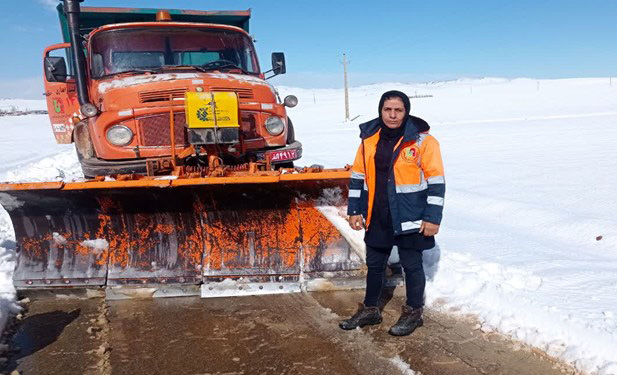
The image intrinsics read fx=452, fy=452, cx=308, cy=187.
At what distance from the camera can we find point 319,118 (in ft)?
121

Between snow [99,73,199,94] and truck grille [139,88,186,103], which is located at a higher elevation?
snow [99,73,199,94]

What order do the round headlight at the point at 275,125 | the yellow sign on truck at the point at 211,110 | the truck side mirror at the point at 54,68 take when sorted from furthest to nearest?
1. the truck side mirror at the point at 54,68
2. the round headlight at the point at 275,125
3. the yellow sign on truck at the point at 211,110

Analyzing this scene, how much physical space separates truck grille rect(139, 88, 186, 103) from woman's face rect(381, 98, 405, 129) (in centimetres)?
234

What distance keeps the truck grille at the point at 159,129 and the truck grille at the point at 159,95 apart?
0.16 metres

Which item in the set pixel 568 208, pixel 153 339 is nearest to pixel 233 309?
pixel 153 339

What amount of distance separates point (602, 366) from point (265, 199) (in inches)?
101

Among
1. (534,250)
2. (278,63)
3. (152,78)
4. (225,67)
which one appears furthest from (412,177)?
(278,63)

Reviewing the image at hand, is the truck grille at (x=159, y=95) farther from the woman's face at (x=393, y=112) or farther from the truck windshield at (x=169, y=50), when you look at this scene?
the woman's face at (x=393, y=112)

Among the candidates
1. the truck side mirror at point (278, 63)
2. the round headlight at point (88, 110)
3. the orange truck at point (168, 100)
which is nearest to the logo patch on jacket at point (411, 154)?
the orange truck at point (168, 100)

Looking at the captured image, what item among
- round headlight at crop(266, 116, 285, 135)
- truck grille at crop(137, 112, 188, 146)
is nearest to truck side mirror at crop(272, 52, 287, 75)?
round headlight at crop(266, 116, 285, 135)

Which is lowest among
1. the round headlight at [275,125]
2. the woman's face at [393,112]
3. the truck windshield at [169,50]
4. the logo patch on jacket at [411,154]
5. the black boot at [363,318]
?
the black boot at [363,318]

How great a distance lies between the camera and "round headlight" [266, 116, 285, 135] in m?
4.84

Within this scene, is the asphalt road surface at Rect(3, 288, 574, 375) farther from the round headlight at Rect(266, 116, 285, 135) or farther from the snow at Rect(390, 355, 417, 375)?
the round headlight at Rect(266, 116, 285, 135)

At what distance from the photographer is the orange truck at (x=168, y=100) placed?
4.12 meters
